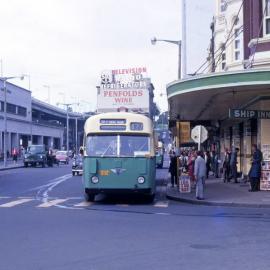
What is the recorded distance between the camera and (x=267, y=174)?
74.9 ft

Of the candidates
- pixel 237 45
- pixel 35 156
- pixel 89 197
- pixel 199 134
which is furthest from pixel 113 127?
pixel 35 156

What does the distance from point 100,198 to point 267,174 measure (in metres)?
6.41

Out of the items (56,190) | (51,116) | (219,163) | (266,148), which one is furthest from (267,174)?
(51,116)

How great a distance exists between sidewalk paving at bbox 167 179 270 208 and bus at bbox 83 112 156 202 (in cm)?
202

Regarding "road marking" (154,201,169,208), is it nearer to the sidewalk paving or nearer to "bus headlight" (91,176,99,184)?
the sidewalk paving

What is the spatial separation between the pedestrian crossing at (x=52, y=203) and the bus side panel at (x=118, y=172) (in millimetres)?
670

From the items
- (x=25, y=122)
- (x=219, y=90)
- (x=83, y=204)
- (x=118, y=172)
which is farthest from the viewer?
(x=25, y=122)

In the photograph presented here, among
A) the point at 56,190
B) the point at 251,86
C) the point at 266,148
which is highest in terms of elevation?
the point at 251,86

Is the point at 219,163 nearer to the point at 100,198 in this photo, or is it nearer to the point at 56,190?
the point at 56,190

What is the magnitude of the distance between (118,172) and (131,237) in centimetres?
733

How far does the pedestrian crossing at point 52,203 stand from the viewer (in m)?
18.8

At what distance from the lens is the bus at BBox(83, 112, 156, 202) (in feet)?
62.4

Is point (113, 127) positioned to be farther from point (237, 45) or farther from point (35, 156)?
point (35, 156)

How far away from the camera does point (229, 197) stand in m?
20.9
